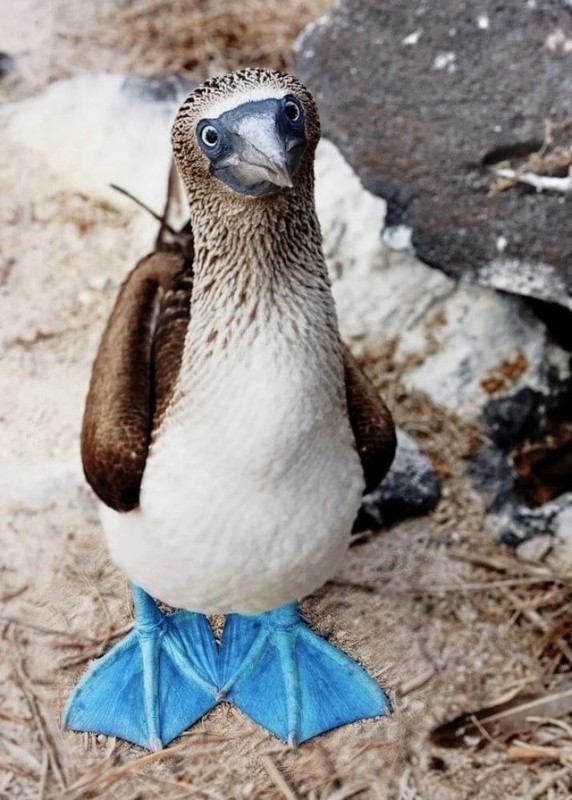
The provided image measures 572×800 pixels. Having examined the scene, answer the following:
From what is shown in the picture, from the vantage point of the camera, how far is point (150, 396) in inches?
94.2

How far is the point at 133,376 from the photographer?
2381 mm

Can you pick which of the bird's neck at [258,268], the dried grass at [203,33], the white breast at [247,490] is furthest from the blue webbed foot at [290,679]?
the dried grass at [203,33]

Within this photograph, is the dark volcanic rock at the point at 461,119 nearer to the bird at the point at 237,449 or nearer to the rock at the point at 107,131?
the bird at the point at 237,449

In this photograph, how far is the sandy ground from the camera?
Answer: 6.55 feet

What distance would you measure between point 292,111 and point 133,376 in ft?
2.70

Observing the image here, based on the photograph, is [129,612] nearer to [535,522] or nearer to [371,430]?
[371,430]

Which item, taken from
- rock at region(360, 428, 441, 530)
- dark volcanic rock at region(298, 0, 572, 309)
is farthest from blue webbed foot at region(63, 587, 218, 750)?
dark volcanic rock at region(298, 0, 572, 309)

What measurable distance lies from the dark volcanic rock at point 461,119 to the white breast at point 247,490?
958mm

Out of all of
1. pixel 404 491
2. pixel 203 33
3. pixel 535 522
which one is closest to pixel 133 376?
pixel 404 491

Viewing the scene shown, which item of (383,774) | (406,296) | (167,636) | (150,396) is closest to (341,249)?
(406,296)

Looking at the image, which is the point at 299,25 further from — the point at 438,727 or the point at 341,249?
the point at 438,727

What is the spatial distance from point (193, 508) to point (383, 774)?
0.61 metres

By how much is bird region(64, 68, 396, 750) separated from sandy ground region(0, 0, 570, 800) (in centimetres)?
7

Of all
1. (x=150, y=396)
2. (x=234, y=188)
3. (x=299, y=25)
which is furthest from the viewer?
(x=299, y=25)
